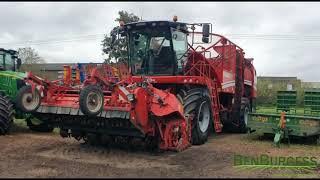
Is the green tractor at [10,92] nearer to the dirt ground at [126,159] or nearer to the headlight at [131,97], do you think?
the dirt ground at [126,159]

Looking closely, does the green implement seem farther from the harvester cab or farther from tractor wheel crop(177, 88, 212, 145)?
the harvester cab

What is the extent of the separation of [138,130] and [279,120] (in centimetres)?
442

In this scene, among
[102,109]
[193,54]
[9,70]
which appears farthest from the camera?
[9,70]

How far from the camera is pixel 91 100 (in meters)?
8.79

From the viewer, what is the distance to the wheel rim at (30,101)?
9.48 meters

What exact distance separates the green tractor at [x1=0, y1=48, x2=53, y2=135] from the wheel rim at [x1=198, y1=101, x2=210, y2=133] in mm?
3797

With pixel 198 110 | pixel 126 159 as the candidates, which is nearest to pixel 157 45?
pixel 198 110

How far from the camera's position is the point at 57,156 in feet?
31.2

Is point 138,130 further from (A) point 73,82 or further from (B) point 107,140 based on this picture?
(A) point 73,82

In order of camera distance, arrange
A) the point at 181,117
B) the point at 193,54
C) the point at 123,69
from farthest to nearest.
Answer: the point at 193,54 → the point at 123,69 → the point at 181,117

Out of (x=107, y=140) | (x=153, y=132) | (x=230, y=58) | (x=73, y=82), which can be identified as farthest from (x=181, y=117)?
(x=230, y=58)

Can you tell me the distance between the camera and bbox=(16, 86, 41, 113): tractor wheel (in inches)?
369

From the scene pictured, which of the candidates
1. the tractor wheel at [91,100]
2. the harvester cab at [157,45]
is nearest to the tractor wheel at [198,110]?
the harvester cab at [157,45]

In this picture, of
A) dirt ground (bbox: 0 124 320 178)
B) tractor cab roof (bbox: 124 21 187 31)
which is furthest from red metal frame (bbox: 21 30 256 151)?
tractor cab roof (bbox: 124 21 187 31)
